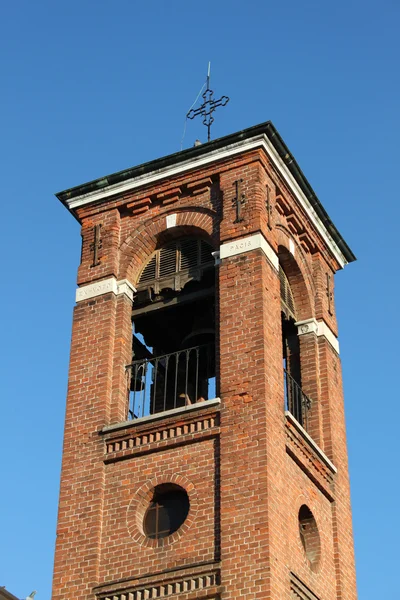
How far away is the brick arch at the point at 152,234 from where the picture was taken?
23.8 m

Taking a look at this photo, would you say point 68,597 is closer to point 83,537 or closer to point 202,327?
point 83,537

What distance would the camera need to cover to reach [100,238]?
80.6ft

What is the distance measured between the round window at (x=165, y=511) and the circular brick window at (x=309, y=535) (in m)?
2.37

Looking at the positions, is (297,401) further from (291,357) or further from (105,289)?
(105,289)

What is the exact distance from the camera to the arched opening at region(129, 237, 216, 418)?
23.5 meters

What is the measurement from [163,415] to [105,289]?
11.8 ft

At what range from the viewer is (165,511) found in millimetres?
20609

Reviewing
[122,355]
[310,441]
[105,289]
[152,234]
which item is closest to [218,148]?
[152,234]

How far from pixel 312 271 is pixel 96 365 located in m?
5.54

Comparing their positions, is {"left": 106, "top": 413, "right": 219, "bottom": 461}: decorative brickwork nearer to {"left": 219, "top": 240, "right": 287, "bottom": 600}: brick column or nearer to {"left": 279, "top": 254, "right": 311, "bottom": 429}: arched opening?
{"left": 219, "top": 240, "right": 287, "bottom": 600}: brick column

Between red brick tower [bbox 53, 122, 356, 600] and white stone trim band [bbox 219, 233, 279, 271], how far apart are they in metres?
0.04

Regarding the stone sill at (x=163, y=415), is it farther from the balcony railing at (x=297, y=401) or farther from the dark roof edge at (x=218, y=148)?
the dark roof edge at (x=218, y=148)

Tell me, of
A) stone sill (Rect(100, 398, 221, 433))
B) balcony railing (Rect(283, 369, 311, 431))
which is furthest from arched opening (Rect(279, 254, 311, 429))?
stone sill (Rect(100, 398, 221, 433))

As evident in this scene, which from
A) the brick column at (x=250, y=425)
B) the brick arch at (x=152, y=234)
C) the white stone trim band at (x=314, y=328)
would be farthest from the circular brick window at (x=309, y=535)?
the brick arch at (x=152, y=234)
